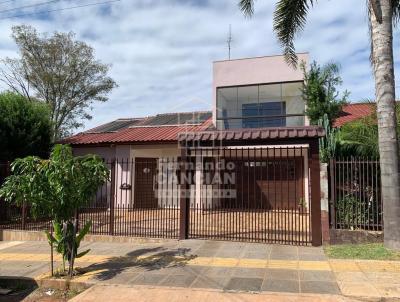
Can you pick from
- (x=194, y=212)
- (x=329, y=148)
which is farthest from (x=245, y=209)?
(x=329, y=148)

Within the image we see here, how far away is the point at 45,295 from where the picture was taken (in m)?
6.80

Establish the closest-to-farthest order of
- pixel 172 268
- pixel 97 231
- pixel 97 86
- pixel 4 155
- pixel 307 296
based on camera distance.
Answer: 1. pixel 307 296
2. pixel 172 268
3. pixel 97 231
4. pixel 4 155
5. pixel 97 86

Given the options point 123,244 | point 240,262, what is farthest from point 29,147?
point 240,262

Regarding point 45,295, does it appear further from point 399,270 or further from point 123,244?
point 399,270

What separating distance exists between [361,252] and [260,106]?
11.8m

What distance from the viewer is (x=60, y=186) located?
7016mm

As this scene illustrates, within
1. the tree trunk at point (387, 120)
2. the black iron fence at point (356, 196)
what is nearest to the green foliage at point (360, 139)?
the black iron fence at point (356, 196)

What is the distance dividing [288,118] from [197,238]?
9.03 metres

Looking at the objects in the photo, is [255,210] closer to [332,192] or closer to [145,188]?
[332,192]

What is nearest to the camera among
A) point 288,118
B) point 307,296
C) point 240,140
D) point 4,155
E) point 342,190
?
point 307,296

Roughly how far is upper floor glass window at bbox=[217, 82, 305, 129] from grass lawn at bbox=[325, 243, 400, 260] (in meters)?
8.77

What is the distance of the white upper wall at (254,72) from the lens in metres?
17.1

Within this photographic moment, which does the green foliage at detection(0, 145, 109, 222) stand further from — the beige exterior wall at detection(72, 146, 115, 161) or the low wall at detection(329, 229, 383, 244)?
the beige exterior wall at detection(72, 146, 115, 161)

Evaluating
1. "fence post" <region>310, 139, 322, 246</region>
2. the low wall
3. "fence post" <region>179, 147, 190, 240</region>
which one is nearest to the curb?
"fence post" <region>179, 147, 190, 240</region>
